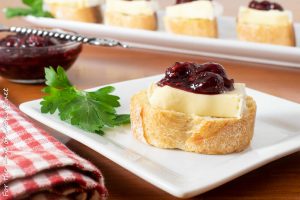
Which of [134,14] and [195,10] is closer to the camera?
[195,10]

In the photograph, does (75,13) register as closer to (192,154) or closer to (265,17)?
(265,17)

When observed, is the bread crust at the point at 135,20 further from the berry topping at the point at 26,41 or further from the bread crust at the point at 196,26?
the berry topping at the point at 26,41

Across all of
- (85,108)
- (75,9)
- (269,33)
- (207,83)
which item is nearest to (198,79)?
(207,83)

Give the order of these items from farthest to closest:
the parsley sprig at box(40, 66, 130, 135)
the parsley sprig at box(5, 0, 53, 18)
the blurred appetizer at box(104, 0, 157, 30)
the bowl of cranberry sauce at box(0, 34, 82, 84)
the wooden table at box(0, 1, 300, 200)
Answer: the parsley sprig at box(5, 0, 53, 18) < the blurred appetizer at box(104, 0, 157, 30) < the bowl of cranberry sauce at box(0, 34, 82, 84) < the parsley sprig at box(40, 66, 130, 135) < the wooden table at box(0, 1, 300, 200)

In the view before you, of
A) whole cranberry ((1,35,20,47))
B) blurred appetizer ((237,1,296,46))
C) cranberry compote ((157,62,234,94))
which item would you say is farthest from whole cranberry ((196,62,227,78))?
blurred appetizer ((237,1,296,46))

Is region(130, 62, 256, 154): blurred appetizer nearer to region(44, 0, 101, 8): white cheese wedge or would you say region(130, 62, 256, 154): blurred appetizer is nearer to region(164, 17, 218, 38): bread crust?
region(164, 17, 218, 38): bread crust

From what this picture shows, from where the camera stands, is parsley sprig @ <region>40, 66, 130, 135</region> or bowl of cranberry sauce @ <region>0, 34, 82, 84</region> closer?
parsley sprig @ <region>40, 66, 130, 135</region>

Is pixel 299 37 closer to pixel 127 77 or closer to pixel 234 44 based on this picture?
pixel 234 44
